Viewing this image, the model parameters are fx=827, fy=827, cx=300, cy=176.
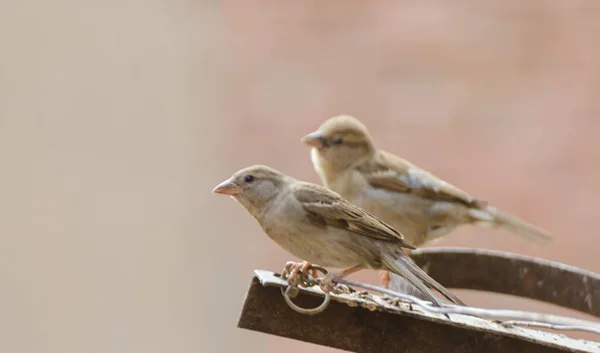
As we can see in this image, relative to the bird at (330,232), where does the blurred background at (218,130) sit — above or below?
above

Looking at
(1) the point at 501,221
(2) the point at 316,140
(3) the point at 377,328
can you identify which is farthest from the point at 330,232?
(1) the point at 501,221

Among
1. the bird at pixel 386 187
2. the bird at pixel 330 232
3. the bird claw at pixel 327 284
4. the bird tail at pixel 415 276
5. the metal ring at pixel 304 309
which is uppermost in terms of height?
the bird at pixel 386 187

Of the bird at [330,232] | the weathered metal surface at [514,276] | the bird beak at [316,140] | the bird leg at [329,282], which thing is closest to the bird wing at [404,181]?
the bird beak at [316,140]

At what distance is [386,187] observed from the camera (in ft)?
6.95

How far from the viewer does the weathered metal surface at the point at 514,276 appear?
1.31 m

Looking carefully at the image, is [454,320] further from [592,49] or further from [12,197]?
[12,197]

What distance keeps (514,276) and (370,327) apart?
0.50 m

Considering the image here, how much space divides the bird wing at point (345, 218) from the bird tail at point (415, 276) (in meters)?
0.03

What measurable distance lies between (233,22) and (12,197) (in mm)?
1058

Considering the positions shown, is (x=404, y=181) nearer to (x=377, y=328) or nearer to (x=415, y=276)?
(x=415, y=276)

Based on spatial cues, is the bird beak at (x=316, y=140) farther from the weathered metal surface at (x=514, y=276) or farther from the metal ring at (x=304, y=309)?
the metal ring at (x=304, y=309)

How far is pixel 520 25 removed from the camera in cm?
277

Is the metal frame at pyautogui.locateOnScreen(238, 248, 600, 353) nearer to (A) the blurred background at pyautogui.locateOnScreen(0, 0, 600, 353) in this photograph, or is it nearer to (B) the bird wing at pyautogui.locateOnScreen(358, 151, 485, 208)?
(B) the bird wing at pyautogui.locateOnScreen(358, 151, 485, 208)

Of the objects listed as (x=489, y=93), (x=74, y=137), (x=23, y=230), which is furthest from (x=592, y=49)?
(x=23, y=230)
